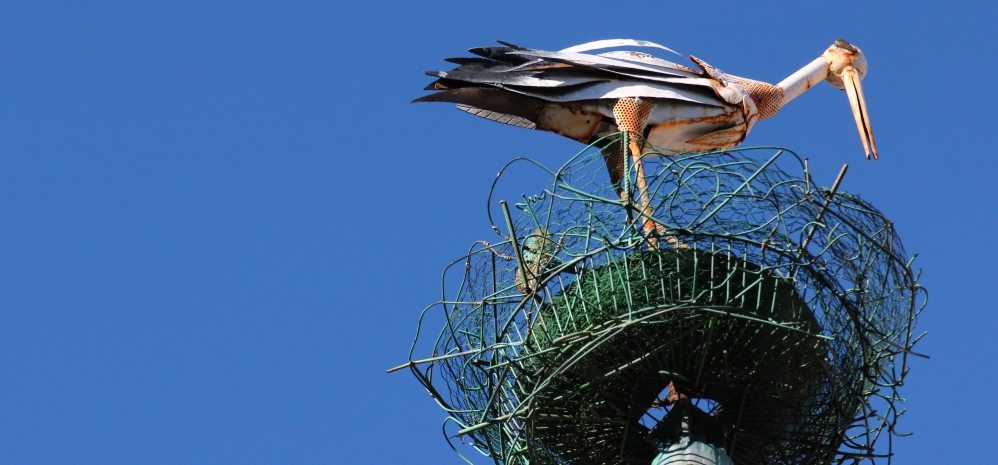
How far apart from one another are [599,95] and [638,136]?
51.8 inches

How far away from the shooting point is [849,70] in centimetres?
2380

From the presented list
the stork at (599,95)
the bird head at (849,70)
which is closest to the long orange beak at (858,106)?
the bird head at (849,70)

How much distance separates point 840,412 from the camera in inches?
720

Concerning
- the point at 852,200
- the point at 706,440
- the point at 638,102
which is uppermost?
the point at 638,102

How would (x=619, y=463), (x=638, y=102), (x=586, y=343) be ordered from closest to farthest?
1. (x=586, y=343)
2. (x=619, y=463)
3. (x=638, y=102)

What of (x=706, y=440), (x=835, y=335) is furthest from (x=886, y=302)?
(x=706, y=440)

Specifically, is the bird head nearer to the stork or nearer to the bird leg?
the stork

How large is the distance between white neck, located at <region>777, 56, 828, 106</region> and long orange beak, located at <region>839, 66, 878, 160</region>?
227 mm

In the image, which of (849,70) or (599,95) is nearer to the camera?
(599,95)

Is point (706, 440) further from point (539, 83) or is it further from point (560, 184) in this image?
point (539, 83)

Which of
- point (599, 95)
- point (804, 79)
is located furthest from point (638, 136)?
point (804, 79)

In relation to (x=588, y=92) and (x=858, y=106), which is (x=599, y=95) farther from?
(x=858, y=106)

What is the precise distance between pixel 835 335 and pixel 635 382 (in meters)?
1.59

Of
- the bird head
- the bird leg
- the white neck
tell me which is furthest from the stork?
the bird head
